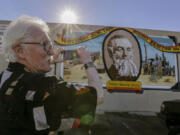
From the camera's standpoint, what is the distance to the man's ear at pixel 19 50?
83cm

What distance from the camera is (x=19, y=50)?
0.84m

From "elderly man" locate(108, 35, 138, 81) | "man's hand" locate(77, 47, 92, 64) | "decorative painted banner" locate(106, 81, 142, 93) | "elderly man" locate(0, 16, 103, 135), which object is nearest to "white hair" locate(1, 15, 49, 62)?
"elderly man" locate(0, 16, 103, 135)

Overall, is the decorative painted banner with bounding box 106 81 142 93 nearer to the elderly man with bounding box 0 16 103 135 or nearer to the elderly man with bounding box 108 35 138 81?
the elderly man with bounding box 108 35 138 81

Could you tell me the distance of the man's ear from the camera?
83 cm

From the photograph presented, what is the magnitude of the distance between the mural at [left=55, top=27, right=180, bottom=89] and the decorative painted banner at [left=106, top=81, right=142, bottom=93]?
0.23 metres

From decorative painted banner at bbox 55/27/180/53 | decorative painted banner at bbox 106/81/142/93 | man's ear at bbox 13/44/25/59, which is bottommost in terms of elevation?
decorative painted banner at bbox 106/81/142/93

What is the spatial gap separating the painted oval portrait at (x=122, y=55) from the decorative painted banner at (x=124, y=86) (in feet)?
0.76

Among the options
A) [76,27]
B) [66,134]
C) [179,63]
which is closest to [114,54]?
[76,27]

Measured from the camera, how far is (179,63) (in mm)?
7637

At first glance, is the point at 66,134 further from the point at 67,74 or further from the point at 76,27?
the point at 76,27

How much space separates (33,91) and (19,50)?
328mm

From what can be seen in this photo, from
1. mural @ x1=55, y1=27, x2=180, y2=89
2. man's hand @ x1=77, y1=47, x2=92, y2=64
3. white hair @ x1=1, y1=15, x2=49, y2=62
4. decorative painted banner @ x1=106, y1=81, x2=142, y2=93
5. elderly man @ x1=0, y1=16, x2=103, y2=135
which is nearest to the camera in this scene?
elderly man @ x1=0, y1=16, x2=103, y2=135

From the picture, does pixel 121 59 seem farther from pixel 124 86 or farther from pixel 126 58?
pixel 124 86

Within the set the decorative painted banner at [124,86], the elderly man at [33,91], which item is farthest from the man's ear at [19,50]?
the decorative painted banner at [124,86]
